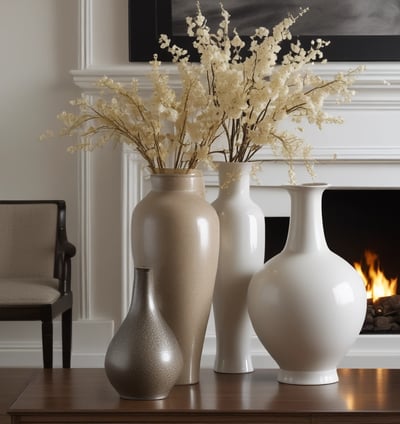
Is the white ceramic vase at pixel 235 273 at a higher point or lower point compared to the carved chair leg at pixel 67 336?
higher

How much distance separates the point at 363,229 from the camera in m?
4.27

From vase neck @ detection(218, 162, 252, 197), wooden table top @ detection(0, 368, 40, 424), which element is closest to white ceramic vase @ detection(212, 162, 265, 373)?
vase neck @ detection(218, 162, 252, 197)

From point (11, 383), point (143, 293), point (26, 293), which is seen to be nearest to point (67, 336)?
point (11, 383)

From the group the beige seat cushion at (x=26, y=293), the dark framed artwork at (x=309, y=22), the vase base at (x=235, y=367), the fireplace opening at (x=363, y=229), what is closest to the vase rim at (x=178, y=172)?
the vase base at (x=235, y=367)

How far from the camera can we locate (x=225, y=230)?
2.20 meters

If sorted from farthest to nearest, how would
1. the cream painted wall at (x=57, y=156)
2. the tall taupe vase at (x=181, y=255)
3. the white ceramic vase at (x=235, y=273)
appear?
the cream painted wall at (x=57, y=156) → the white ceramic vase at (x=235, y=273) → the tall taupe vase at (x=181, y=255)

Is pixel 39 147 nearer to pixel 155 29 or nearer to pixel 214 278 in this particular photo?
pixel 155 29

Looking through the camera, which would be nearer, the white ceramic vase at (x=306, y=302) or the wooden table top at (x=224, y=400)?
the wooden table top at (x=224, y=400)

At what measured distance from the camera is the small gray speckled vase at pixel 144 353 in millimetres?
1886

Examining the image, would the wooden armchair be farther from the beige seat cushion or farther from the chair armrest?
the beige seat cushion

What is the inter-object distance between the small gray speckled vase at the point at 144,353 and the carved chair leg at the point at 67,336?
1.78 meters

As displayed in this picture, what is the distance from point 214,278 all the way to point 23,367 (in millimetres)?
Answer: 2066

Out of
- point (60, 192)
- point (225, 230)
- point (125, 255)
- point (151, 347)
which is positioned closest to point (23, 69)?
point (60, 192)

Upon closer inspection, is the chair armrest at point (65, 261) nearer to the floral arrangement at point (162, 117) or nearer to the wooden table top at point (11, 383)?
the wooden table top at point (11, 383)
